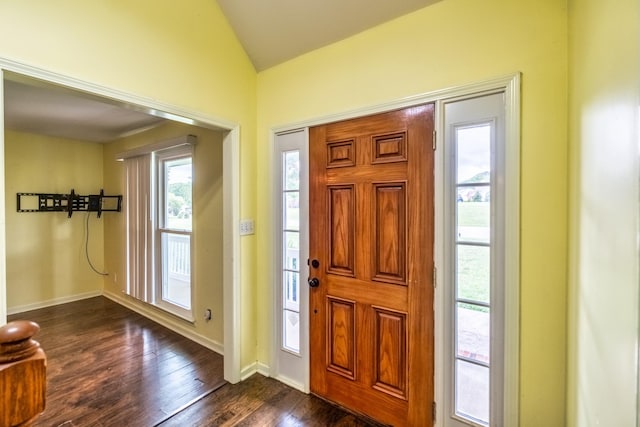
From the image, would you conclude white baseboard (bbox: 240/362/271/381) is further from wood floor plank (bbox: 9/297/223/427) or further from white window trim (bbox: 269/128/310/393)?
wood floor plank (bbox: 9/297/223/427)

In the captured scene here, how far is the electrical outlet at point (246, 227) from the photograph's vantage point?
92.4 inches

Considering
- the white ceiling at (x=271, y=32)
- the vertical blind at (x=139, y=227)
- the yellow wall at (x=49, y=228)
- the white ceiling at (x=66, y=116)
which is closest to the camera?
the white ceiling at (x=271, y=32)

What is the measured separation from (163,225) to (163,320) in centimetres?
119

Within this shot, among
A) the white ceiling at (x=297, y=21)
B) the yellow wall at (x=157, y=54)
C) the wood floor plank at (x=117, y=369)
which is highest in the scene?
the white ceiling at (x=297, y=21)

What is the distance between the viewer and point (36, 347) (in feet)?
2.11

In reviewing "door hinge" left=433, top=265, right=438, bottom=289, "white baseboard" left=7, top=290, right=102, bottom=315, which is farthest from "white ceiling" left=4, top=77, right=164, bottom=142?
"door hinge" left=433, top=265, right=438, bottom=289

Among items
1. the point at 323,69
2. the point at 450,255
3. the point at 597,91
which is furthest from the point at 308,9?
the point at 450,255

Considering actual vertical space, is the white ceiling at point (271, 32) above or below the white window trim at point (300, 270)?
above

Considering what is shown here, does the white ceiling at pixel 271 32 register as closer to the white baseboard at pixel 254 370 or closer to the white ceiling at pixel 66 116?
the white ceiling at pixel 66 116

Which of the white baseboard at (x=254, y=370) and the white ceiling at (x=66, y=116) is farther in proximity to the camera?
the white ceiling at (x=66, y=116)

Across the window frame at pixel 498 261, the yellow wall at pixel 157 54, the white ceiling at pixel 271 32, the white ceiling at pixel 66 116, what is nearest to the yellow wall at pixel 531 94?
the window frame at pixel 498 261

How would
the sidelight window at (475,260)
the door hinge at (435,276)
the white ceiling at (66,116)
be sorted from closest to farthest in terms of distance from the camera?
the sidelight window at (475,260) < the door hinge at (435,276) < the white ceiling at (66,116)

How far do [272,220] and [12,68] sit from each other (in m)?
1.62

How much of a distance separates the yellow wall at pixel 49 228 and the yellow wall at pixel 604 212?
5.76m
